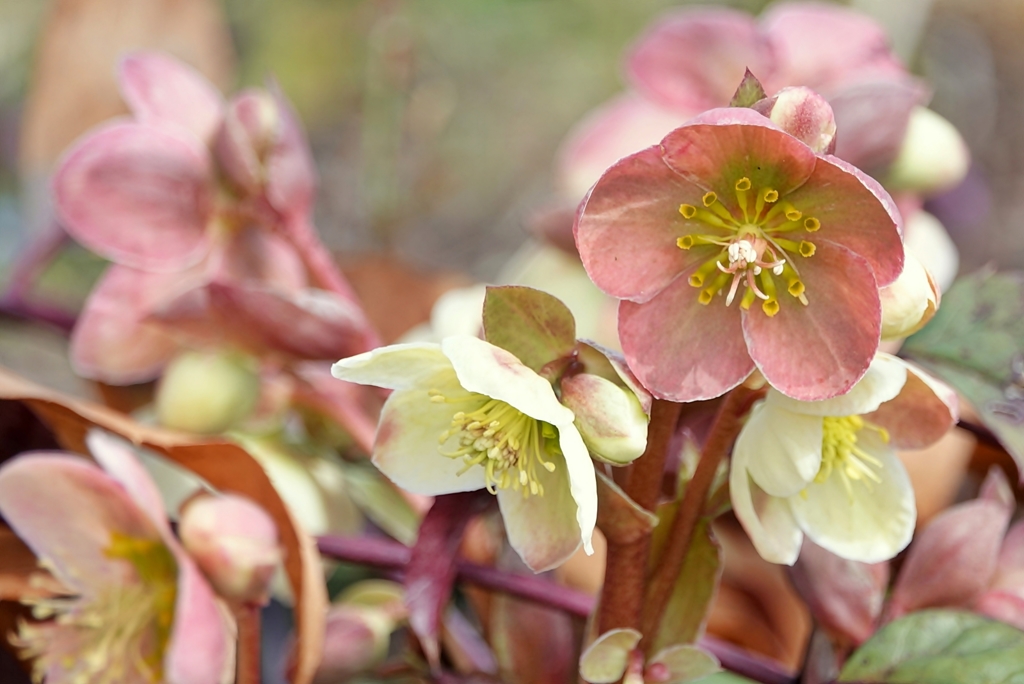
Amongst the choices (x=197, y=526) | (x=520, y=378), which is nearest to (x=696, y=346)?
(x=520, y=378)

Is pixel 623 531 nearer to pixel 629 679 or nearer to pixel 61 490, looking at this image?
pixel 629 679

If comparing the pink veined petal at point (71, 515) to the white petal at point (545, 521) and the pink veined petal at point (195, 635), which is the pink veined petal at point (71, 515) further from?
the white petal at point (545, 521)

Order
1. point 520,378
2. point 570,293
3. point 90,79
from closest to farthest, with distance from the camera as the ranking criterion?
point 520,378 < point 570,293 < point 90,79

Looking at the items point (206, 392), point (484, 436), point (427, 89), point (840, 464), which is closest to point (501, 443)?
point (484, 436)

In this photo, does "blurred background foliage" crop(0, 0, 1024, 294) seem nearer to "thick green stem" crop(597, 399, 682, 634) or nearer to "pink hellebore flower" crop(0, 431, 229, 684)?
"pink hellebore flower" crop(0, 431, 229, 684)

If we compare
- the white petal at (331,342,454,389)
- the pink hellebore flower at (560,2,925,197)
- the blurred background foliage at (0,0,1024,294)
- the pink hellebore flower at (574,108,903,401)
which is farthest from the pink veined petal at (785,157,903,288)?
the blurred background foliage at (0,0,1024,294)

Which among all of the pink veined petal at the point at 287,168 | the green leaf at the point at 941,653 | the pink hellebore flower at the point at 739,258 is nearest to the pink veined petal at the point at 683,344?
the pink hellebore flower at the point at 739,258
